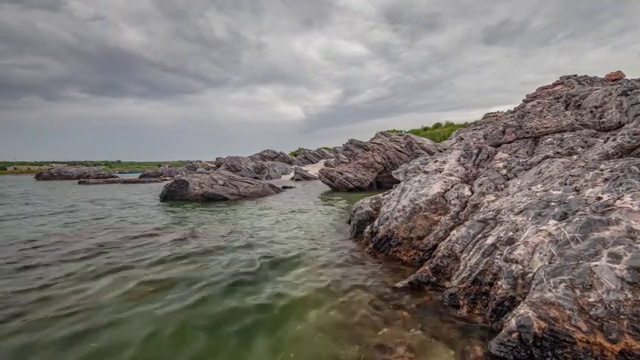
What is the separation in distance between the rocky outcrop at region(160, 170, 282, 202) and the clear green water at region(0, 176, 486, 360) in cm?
1082

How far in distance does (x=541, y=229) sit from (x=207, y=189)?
68.4 feet

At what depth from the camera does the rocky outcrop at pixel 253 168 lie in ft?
160

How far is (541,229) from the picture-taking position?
5285mm

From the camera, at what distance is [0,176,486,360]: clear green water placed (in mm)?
4629

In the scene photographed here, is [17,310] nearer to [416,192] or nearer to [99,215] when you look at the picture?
[416,192]

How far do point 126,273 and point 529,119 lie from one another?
12.5 m

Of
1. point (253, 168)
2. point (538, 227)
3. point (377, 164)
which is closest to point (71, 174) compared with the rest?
point (253, 168)

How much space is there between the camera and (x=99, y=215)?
53.9ft

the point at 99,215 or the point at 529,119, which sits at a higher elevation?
the point at 529,119

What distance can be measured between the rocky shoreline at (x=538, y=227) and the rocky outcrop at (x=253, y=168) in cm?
3735

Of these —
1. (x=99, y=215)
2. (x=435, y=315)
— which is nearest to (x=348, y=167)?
(x=99, y=215)

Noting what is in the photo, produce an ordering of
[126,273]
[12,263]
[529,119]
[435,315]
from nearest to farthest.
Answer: [435,315] → [126,273] → [12,263] → [529,119]

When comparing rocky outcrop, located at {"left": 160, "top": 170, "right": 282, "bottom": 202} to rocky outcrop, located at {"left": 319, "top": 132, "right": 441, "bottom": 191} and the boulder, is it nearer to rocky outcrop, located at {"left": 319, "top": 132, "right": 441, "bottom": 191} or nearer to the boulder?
rocky outcrop, located at {"left": 319, "top": 132, "right": 441, "bottom": 191}

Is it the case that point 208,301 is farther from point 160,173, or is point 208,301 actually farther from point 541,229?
point 160,173
